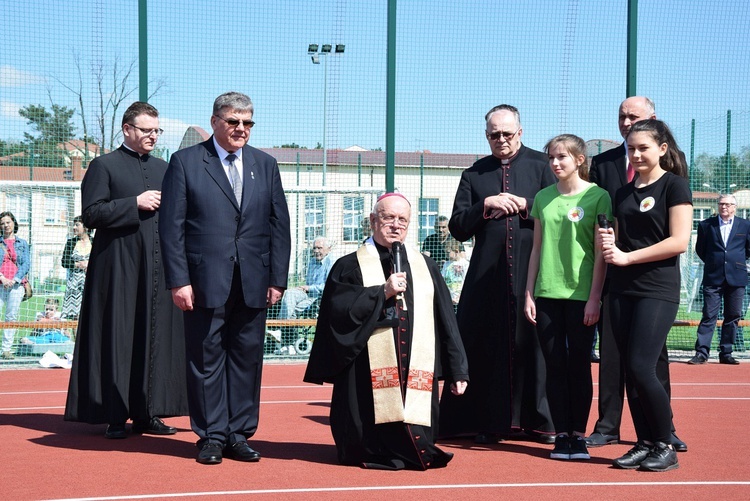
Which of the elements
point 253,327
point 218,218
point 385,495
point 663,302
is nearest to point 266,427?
point 253,327

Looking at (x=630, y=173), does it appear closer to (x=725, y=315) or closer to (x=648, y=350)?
(x=648, y=350)

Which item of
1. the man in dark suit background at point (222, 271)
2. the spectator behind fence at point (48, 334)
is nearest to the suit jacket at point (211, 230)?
the man in dark suit background at point (222, 271)

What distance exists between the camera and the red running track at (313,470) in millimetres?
5113

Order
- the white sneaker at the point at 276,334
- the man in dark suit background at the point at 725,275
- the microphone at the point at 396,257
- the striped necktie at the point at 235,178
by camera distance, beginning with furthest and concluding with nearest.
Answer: the white sneaker at the point at 276,334
the man in dark suit background at the point at 725,275
the striped necktie at the point at 235,178
the microphone at the point at 396,257

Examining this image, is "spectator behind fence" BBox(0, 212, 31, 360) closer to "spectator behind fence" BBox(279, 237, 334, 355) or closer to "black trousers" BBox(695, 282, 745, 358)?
"spectator behind fence" BBox(279, 237, 334, 355)

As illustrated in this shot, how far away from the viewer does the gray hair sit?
6.07 m

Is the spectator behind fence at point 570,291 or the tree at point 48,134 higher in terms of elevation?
the tree at point 48,134

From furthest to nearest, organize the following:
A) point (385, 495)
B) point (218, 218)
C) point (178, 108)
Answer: point (178, 108)
point (218, 218)
point (385, 495)

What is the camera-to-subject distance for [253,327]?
20.3 feet

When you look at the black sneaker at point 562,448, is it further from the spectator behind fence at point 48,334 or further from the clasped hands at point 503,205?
the spectator behind fence at point 48,334

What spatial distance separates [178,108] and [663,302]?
7.18 m

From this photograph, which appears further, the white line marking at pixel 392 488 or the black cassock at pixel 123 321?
the black cassock at pixel 123 321

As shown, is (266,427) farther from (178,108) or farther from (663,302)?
(178,108)

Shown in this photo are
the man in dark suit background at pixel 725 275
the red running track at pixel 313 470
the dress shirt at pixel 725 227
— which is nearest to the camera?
the red running track at pixel 313 470
